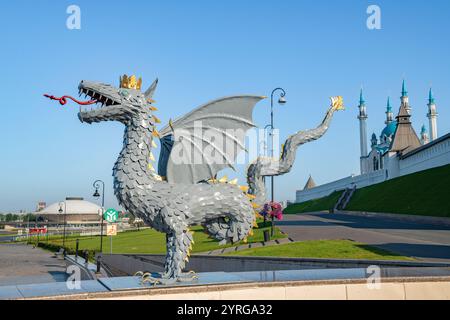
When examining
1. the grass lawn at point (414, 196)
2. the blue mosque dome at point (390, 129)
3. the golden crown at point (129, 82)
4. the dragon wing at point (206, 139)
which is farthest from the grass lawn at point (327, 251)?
the blue mosque dome at point (390, 129)

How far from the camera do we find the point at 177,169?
692cm

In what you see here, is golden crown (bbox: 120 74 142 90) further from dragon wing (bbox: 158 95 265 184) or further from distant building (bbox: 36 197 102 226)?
distant building (bbox: 36 197 102 226)

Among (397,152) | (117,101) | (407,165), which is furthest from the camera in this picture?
(397,152)

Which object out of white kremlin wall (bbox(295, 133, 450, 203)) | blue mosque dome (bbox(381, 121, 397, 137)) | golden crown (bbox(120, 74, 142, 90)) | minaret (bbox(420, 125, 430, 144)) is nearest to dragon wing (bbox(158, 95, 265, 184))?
golden crown (bbox(120, 74, 142, 90))

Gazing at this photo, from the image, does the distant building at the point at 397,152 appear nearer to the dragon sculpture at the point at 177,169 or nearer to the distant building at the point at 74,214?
the dragon sculpture at the point at 177,169

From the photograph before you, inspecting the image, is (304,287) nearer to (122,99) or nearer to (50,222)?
(122,99)

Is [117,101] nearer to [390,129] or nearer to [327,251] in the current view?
[327,251]

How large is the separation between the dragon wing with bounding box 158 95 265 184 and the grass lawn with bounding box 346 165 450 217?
2313 cm

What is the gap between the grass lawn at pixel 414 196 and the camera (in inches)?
1136

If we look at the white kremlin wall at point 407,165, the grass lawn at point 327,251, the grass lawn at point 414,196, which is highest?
the white kremlin wall at point 407,165

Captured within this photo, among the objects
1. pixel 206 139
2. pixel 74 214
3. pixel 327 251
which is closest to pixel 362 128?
pixel 327 251

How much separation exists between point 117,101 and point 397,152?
49.6 meters

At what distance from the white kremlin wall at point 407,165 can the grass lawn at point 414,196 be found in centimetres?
141

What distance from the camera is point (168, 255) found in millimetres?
6336
